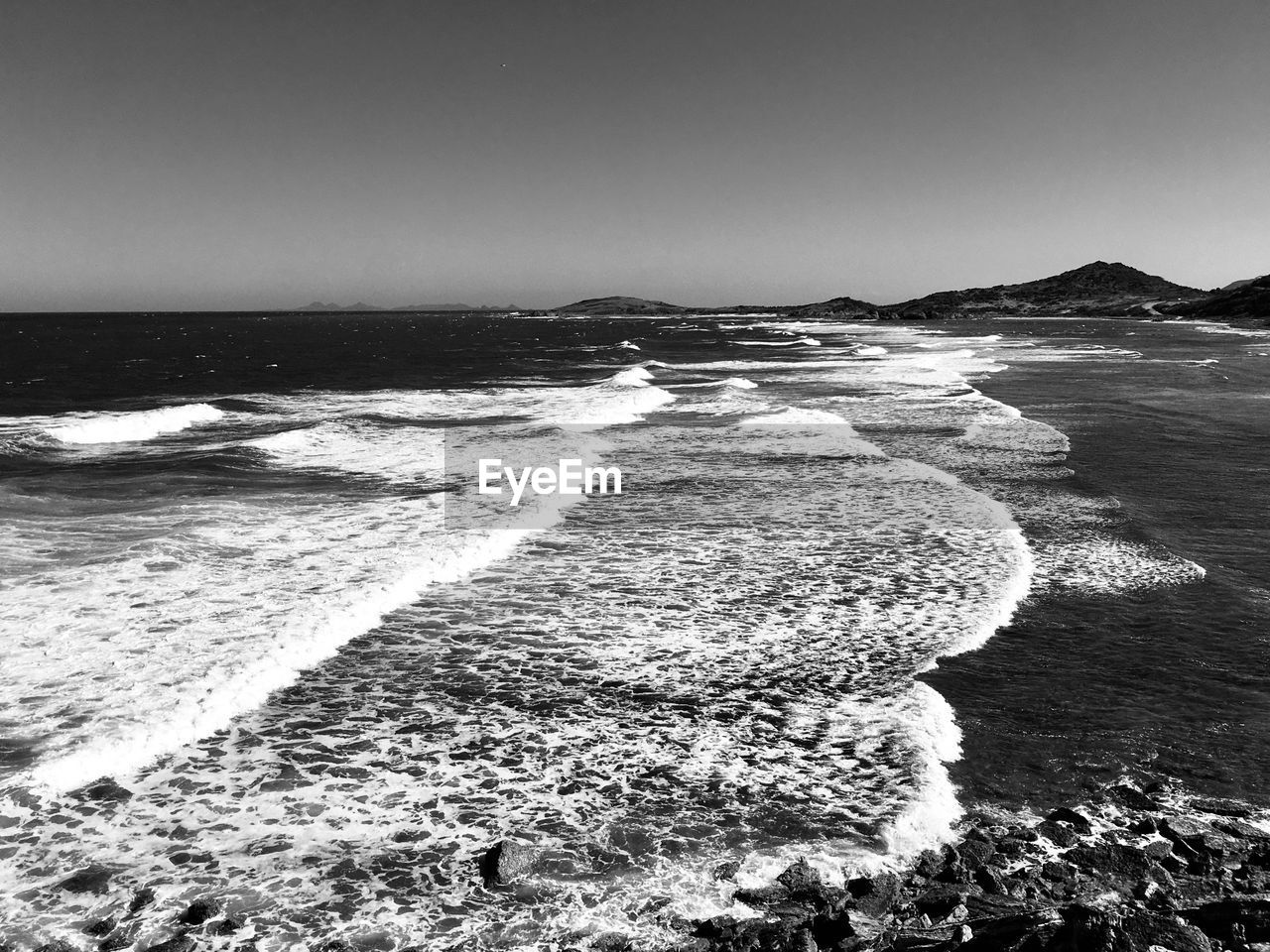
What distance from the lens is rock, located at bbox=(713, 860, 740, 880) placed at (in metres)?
5.73

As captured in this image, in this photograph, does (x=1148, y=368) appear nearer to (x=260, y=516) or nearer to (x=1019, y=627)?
(x=1019, y=627)

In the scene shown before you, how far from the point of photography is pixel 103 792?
6.88 meters

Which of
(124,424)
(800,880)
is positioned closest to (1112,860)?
(800,880)

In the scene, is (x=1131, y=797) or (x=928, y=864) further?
(x=1131, y=797)

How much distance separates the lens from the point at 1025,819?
6391 millimetres

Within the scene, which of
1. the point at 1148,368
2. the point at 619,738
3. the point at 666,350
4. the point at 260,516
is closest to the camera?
the point at 619,738

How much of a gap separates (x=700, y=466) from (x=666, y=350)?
60740 mm

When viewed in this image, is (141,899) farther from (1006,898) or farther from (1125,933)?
(1125,933)

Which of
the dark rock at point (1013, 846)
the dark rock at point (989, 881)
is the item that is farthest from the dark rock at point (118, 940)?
the dark rock at point (1013, 846)

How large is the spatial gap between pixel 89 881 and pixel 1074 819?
6996mm

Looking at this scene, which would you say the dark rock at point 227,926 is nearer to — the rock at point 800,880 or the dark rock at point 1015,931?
the rock at point 800,880

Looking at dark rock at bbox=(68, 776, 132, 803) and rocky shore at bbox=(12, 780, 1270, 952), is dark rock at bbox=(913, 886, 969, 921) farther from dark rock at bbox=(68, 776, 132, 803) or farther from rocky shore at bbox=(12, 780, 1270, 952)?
dark rock at bbox=(68, 776, 132, 803)

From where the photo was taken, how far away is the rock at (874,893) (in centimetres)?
537

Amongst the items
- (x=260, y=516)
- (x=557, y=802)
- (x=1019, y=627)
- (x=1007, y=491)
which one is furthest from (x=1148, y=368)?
(x=557, y=802)
